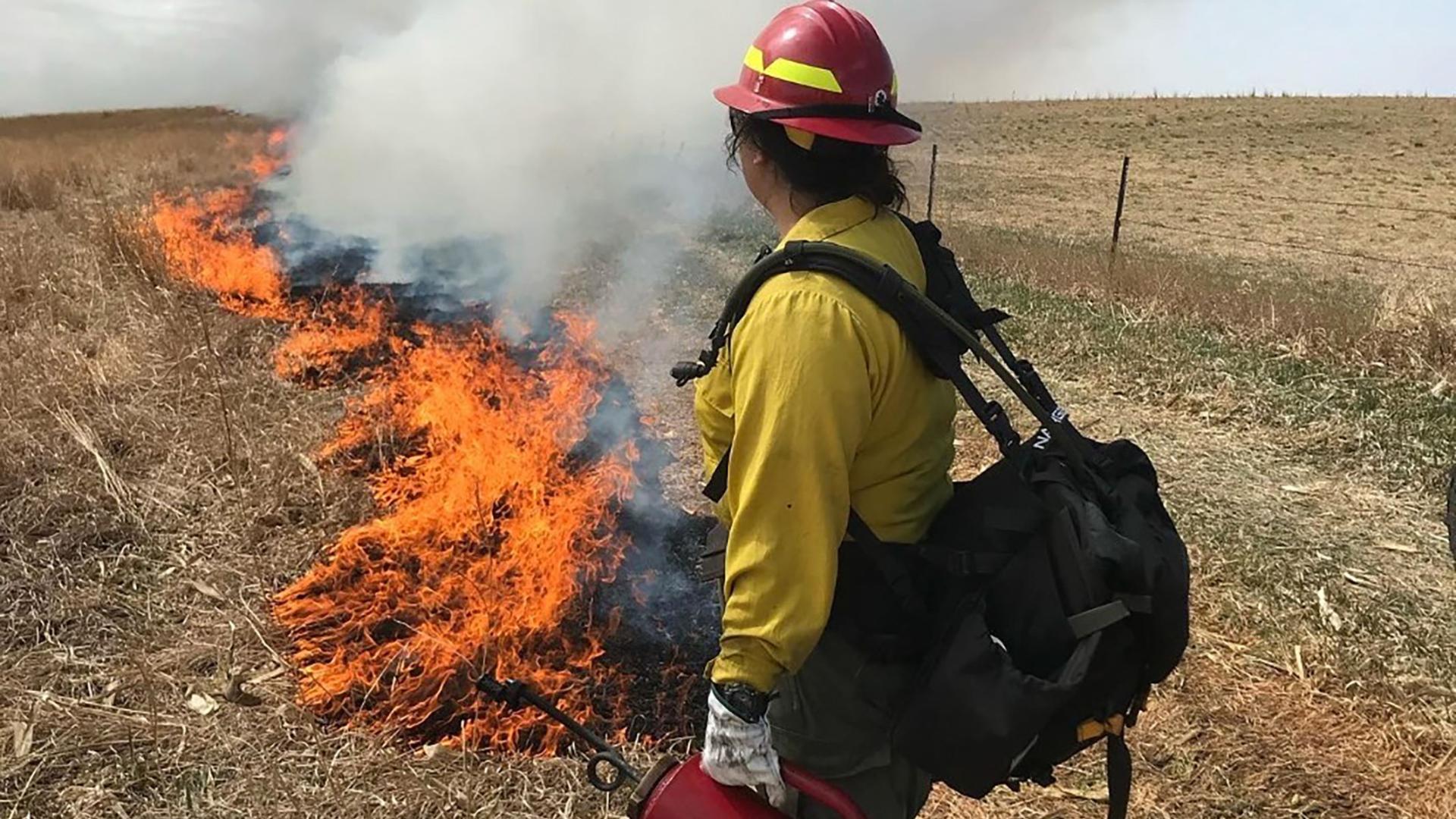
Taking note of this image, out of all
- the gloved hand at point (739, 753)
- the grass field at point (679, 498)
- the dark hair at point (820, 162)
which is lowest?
the grass field at point (679, 498)

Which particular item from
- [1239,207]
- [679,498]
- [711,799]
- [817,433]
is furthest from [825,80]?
[1239,207]

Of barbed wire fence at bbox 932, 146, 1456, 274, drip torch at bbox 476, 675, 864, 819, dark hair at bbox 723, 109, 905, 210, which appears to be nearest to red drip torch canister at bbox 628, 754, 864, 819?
drip torch at bbox 476, 675, 864, 819

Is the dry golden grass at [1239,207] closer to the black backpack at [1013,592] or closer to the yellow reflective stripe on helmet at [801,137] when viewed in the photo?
the black backpack at [1013,592]

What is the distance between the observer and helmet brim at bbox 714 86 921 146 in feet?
5.42

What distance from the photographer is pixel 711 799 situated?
1.66m

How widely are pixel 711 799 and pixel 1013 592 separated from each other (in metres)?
0.66

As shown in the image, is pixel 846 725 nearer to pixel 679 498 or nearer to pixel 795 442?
pixel 795 442

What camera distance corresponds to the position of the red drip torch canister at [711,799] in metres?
1.63

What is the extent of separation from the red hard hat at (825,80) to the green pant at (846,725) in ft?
3.19

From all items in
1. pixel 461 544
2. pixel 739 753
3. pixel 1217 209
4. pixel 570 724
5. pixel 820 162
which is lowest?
pixel 461 544

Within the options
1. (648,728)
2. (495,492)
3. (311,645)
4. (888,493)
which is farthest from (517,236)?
(888,493)

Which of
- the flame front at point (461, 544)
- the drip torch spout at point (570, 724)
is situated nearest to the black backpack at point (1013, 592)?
the drip torch spout at point (570, 724)

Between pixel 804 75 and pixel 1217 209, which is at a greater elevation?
pixel 804 75

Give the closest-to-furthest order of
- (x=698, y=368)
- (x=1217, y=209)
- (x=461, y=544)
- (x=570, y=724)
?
(x=698, y=368) → (x=570, y=724) → (x=461, y=544) → (x=1217, y=209)
